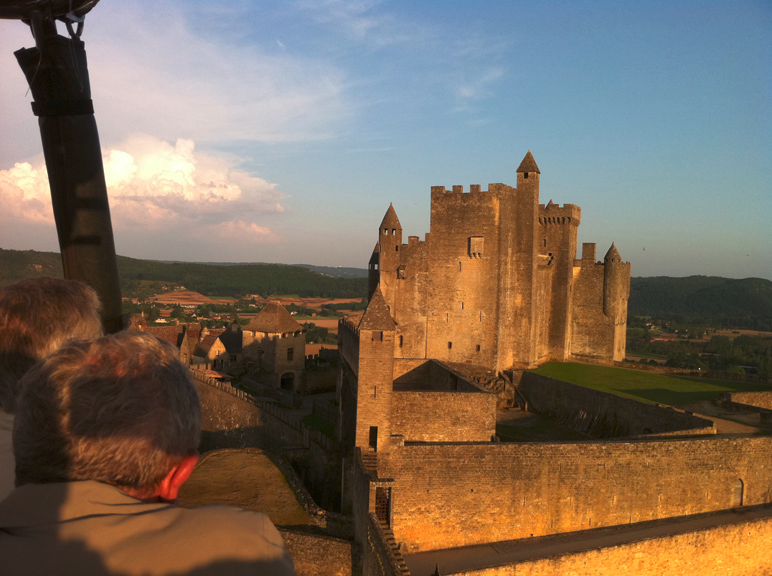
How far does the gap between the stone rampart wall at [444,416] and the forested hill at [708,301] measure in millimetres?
126490

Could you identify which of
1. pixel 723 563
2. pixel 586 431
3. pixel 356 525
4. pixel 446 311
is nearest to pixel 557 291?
pixel 446 311

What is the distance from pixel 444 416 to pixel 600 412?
29.5 feet

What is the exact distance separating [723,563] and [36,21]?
2111 cm

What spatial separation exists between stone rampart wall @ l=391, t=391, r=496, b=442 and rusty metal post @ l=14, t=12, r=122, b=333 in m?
16.4

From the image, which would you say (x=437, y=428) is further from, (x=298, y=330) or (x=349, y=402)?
(x=298, y=330)

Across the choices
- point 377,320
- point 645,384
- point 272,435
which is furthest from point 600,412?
point 272,435

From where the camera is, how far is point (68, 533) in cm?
152

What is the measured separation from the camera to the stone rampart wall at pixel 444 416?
18844 millimetres

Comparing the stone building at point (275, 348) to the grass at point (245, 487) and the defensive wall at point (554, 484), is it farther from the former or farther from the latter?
the defensive wall at point (554, 484)

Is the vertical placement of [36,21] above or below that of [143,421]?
above

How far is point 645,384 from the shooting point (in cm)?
2814

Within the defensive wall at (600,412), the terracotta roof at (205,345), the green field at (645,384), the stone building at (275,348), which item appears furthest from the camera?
the terracotta roof at (205,345)

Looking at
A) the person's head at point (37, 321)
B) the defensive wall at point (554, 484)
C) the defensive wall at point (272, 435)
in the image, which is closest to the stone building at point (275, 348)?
the defensive wall at point (272, 435)

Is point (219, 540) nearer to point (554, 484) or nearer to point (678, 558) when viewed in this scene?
point (554, 484)
